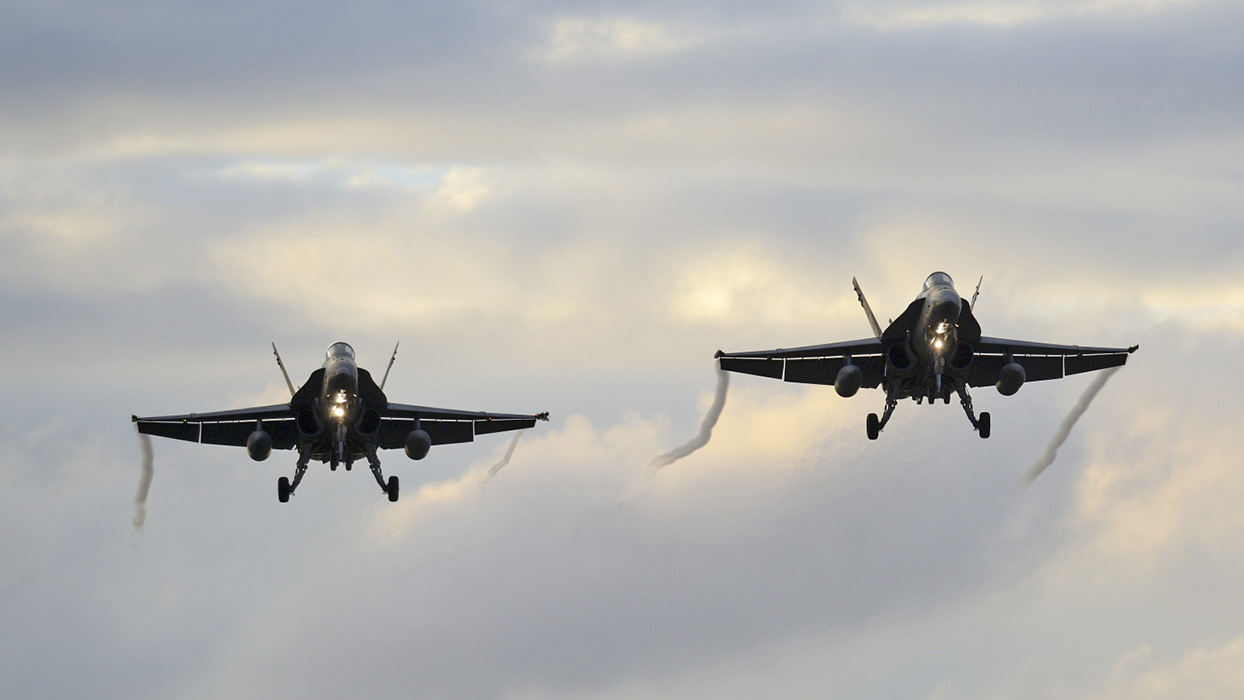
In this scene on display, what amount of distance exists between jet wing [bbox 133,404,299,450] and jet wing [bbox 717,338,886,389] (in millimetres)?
18600

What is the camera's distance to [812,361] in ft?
329

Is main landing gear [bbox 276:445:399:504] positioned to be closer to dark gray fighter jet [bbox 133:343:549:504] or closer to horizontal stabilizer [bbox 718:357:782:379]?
dark gray fighter jet [bbox 133:343:549:504]

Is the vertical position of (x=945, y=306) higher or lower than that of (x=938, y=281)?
lower

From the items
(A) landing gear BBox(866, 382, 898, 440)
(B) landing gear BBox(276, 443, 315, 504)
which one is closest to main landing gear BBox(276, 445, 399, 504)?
(B) landing gear BBox(276, 443, 315, 504)

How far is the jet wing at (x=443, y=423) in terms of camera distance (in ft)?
333

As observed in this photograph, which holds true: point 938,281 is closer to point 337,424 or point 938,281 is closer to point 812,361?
point 812,361

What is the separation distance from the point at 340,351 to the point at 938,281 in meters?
23.6

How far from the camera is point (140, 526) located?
10256 cm

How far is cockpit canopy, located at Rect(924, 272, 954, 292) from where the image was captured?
9262 cm

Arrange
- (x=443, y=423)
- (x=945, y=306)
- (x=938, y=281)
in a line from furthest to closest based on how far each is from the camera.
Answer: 1. (x=443, y=423)
2. (x=938, y=281)
3. (x=945, y=306)

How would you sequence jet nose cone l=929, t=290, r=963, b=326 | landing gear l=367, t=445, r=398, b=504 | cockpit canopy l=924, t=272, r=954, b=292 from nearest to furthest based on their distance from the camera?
jet nose cone l=929, t=290, r=963, b=326
cockpit canopy l=924, t=272, r=954, b=292
landing gear l=367, t=445, r=398, b=504

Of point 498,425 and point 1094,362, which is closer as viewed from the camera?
point 1094,362

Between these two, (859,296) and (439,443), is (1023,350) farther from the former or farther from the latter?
(439,443)

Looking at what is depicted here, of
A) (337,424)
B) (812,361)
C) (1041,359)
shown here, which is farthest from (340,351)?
(1041,359)
